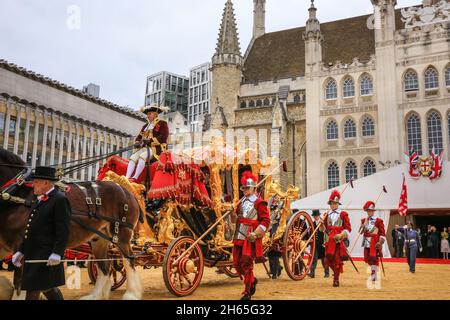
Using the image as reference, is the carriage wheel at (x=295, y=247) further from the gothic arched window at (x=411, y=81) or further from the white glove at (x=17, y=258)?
the gothic arched window at (x=411, y=81)

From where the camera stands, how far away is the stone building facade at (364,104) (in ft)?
96.6

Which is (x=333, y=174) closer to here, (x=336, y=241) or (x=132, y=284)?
(x=336, y=241)

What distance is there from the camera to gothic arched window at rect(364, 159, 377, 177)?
102 ft

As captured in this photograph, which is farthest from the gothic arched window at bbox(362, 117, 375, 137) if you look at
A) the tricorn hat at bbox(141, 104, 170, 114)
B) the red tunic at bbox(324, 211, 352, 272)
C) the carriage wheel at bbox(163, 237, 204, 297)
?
the carriage wheel at bbox(163, 237, 204, 297)

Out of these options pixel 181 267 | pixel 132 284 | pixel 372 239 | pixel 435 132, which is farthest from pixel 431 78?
pixel 132 284

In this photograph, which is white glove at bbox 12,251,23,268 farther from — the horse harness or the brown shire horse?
the horse harness

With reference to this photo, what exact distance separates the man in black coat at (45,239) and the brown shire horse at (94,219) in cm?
52

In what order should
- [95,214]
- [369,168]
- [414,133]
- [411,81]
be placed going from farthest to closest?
[369,168]
[411,81]
[414,133]
[95,214]

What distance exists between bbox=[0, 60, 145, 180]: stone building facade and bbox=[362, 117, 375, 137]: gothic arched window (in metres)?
21.5

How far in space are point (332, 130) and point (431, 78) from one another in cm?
763

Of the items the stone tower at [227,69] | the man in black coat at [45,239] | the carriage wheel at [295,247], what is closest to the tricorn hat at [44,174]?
the man in black coat at [45,239]

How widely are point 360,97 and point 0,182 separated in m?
30.0

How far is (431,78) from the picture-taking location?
2973 cm

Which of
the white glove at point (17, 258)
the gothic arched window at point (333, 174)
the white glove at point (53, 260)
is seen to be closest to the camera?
the white glove at point (53, 260)
